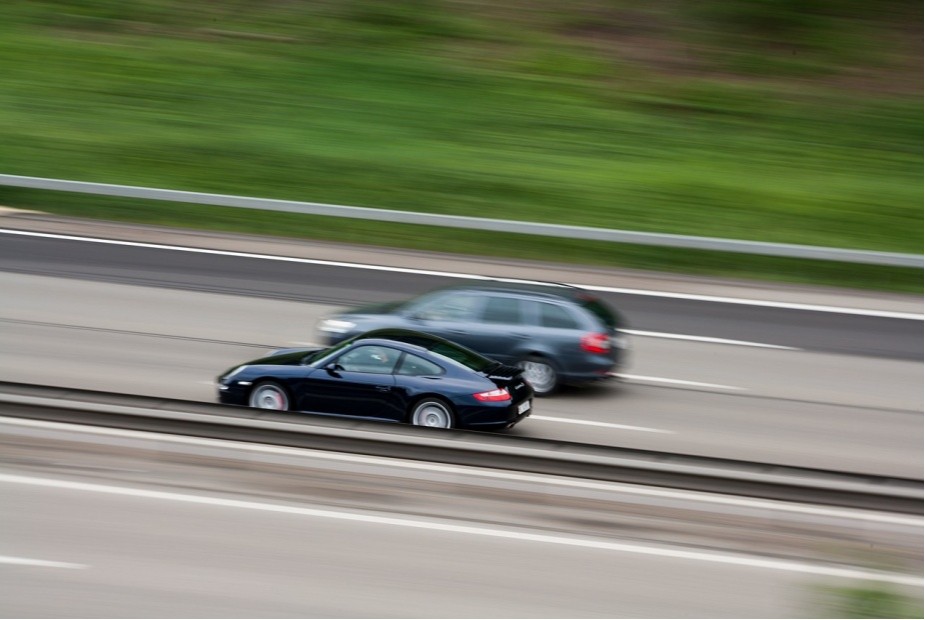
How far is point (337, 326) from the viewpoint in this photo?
1424 centimetres

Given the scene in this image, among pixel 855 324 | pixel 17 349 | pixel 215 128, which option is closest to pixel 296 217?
pixel 215 128

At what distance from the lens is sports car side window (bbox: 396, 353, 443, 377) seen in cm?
1168

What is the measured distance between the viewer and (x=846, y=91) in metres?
25.1

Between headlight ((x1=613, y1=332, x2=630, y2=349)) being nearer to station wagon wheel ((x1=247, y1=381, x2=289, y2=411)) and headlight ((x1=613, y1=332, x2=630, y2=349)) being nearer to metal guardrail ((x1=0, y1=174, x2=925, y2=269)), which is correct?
station wagon wheel ((x1=247, y1=381, x2=289, y2=411))

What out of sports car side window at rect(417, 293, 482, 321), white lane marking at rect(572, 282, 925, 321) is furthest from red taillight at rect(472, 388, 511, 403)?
white lane marking at rect(572, 282, 925, 321)

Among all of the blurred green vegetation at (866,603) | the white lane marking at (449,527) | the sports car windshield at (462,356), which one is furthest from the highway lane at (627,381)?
the blurred green vegetation at (866,603)

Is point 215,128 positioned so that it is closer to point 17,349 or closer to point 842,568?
point 17,349

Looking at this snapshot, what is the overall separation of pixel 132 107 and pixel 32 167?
340 cm

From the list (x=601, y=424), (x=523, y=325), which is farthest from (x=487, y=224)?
(x=601, y=424)

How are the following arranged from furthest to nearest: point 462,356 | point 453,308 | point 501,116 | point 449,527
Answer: point 501,116 < point 453,308 < point 462,356 < point 449,527

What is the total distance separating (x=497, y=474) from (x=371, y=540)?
185 cm

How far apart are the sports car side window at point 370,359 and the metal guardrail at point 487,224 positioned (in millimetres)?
7861

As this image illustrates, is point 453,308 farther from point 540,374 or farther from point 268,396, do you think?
point 268,396

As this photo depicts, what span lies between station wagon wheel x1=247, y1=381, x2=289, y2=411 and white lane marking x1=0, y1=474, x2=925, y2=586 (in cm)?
350
